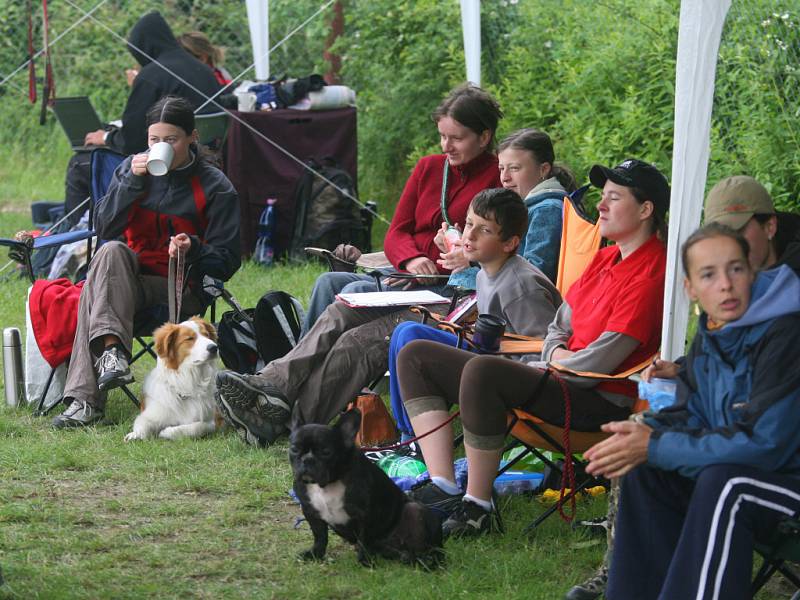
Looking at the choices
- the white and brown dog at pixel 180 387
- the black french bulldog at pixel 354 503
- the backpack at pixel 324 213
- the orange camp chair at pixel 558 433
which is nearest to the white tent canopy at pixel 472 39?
the backpack at pixel 324 213

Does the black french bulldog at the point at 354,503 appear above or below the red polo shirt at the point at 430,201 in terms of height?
below

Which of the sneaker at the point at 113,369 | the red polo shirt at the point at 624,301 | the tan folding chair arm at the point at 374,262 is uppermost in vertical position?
the red polo shirt at the point at 624,301

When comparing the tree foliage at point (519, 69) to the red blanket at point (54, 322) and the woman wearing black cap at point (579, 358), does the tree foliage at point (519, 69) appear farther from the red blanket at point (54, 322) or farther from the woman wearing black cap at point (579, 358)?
the red blanket at point (54, 322)

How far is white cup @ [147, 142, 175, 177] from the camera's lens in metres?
4.93

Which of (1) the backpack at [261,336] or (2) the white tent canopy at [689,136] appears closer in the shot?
(2) the white tent canopy at [689,136]

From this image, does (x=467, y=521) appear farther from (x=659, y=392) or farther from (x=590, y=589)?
(x=659, y=392)

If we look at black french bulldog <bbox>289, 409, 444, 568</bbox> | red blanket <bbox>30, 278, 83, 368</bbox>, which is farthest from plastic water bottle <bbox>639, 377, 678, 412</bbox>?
red blanket <bbox>30, 278, 83, 368</bbox>

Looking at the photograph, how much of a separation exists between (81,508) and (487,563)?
1407mm

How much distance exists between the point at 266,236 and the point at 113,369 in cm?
339

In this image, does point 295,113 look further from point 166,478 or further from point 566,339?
point 566,339

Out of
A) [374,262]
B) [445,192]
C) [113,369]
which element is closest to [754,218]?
[445,192]

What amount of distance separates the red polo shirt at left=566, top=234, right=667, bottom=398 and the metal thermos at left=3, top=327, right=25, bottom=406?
2.75 metres

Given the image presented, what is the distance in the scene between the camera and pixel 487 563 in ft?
11.0

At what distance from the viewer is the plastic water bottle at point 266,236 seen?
8.17 meters
